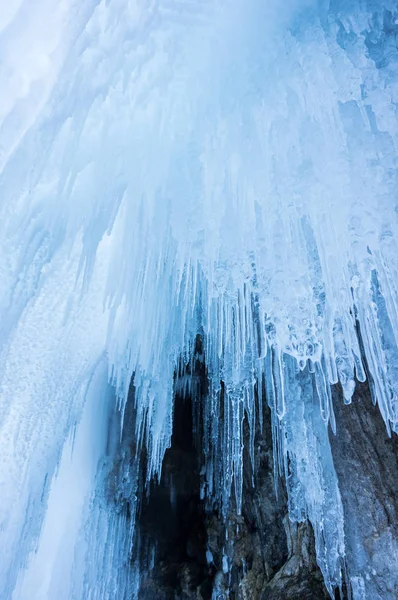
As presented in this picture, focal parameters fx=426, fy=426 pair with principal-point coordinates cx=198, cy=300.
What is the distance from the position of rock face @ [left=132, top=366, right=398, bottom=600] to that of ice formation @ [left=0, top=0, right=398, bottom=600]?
31cm

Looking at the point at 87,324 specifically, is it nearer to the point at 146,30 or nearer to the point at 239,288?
the point at 239,288

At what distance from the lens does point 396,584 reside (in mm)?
4621

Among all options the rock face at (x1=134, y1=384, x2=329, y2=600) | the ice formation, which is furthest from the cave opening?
the ice formation

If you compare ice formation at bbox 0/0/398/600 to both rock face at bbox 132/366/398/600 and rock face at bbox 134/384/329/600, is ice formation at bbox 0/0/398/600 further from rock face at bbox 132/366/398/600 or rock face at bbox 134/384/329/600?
rock face at bbox 134/384/329/600

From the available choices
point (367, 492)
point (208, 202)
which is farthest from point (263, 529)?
point (208, 202)

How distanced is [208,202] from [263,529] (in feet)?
16.2

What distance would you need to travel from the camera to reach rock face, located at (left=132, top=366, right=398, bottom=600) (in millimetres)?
4906

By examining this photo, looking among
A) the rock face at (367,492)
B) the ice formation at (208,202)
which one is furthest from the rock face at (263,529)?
the ice formation at (208,202)

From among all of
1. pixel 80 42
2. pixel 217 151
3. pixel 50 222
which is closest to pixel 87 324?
pixel 50 222

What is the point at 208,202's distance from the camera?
4547mm

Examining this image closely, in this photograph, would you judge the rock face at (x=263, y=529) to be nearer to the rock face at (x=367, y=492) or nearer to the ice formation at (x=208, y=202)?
the rock face at (x=367, y=492)

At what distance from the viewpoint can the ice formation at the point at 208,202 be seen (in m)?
3.86

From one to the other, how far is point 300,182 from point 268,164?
1.17ft

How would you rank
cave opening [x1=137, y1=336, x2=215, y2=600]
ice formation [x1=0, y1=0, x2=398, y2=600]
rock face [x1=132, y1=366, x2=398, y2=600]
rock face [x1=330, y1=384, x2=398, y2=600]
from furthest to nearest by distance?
cave opening [x1=137, y1=336, x2=215, y2=600] → rock face [x1=132, y1=366, x2=398, y2=600] → rock face [x1=330, y1=384, x2=398, y2=600] → ice formation [x1=0, y1=0, x2=398, y2=600]
